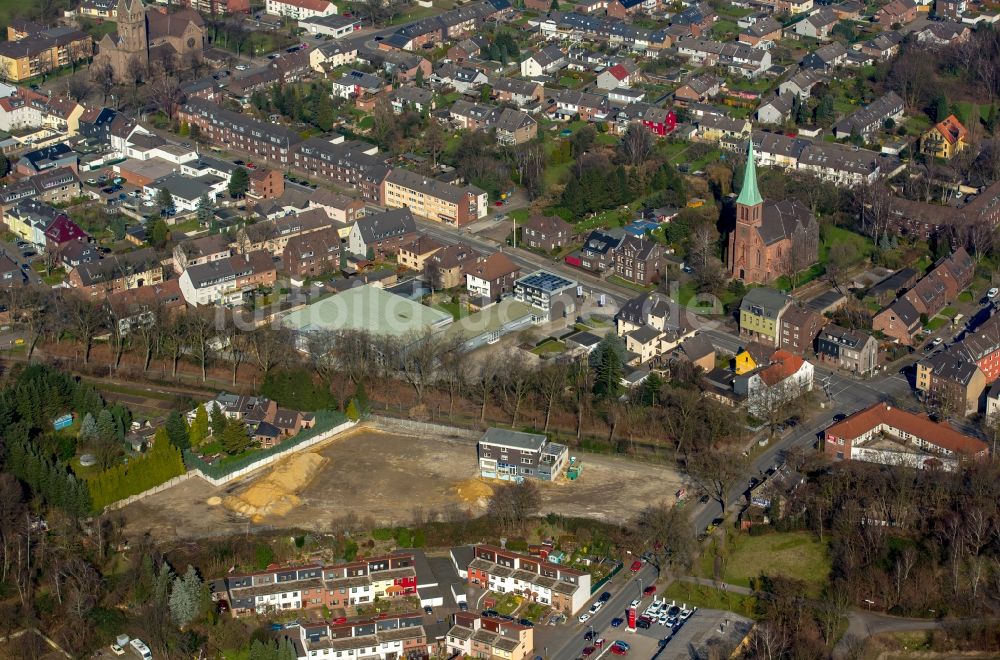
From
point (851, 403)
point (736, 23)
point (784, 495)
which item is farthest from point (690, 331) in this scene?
point (736, 23)

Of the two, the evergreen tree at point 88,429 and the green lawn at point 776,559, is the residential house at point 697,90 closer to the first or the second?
the green lawn at point 776,559

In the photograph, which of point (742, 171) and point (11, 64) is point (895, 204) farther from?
point (11, 64)

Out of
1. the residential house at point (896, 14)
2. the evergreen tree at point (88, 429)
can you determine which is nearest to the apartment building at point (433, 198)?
the evergreen tree at point (88, 429)

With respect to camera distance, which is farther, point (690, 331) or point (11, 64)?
point (11, 64)

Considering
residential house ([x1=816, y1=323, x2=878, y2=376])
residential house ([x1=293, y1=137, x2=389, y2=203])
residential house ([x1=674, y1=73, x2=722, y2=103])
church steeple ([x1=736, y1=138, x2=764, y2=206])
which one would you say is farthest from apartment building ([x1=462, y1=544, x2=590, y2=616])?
residential house ([x1=674, y1=73, x2=722, y2=103])

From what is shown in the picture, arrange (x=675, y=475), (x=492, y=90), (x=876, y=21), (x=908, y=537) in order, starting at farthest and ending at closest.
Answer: (x=876, y=21) < (x=492, y=90) < (x=675, y=475) < (x=908, y=537)
